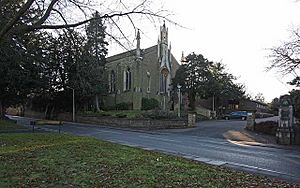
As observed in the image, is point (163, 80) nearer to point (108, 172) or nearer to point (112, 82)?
point (112, 82)

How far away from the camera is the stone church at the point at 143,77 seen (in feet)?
178

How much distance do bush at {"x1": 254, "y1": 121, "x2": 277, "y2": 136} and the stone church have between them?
23.4 metres

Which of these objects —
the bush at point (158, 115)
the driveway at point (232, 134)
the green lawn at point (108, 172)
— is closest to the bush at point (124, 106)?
the bush at point (158, 115)

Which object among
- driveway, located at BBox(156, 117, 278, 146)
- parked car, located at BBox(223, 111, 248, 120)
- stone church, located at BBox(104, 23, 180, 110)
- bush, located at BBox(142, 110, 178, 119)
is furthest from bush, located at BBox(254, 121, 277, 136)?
parked car, located at BBox(223, 111, 248, 120)

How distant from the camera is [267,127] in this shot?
31641 mm

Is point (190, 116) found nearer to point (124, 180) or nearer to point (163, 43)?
point (163, 43)

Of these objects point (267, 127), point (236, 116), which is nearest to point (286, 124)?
point (267, 127)

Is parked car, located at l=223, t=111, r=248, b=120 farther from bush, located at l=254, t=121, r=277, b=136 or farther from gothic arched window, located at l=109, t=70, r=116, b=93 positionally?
bush, located at l=254, t=121, r=277, b=136

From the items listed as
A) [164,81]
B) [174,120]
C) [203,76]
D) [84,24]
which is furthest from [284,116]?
[164,81]

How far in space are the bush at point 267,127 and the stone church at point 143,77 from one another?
23398 millimetres

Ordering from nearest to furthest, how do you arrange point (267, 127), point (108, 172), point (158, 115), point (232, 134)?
point (108, 172) → point (232, 134) → point (267, 127) → point (158, 115)

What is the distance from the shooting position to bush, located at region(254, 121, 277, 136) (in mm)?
30500

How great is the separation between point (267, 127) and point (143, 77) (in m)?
27.3

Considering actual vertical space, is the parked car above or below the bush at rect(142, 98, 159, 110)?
below
